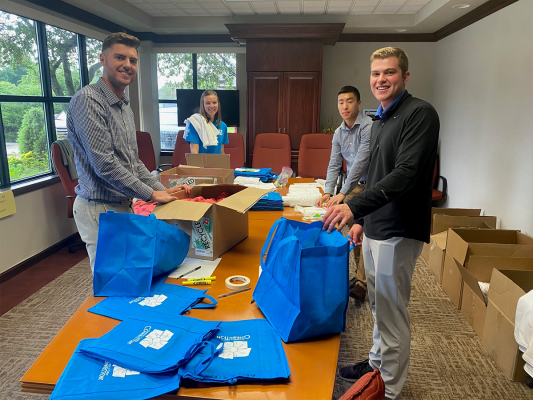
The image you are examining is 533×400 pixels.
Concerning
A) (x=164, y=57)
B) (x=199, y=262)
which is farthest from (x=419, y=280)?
(x=164, y=57)

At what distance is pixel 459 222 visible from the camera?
3.33 meters

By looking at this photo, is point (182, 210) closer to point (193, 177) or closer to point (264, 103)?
point (193, 177)

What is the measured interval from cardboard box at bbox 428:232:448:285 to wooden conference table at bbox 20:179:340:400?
7.14 ft

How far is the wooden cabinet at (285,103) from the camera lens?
510 centimetres

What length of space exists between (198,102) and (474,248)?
419cm

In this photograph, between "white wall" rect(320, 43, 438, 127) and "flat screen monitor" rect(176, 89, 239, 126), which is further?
"flat screen monitor" rect(176, 89, 239, 126)

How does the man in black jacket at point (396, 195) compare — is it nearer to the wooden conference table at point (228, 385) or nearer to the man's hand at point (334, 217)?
the man's hand at point (334, 217)

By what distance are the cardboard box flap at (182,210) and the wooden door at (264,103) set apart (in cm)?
379

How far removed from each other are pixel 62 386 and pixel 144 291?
45 centimetres

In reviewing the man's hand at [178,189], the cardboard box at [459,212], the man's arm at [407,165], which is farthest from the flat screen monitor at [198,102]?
the man's arm at [407,165]

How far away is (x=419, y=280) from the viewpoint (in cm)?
320

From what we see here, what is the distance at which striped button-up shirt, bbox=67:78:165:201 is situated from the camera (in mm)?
1679

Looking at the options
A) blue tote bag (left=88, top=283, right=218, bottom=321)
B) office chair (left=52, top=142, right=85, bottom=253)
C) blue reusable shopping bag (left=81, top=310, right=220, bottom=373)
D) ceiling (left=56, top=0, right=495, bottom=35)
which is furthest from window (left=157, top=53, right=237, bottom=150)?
blue reusable shopping bag (left=81, top=310, right=220, bottom=373)

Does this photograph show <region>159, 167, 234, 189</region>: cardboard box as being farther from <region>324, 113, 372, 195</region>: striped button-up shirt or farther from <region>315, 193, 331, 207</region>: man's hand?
<region>324, 113, 372, 195</region>: striped button-up shirt
